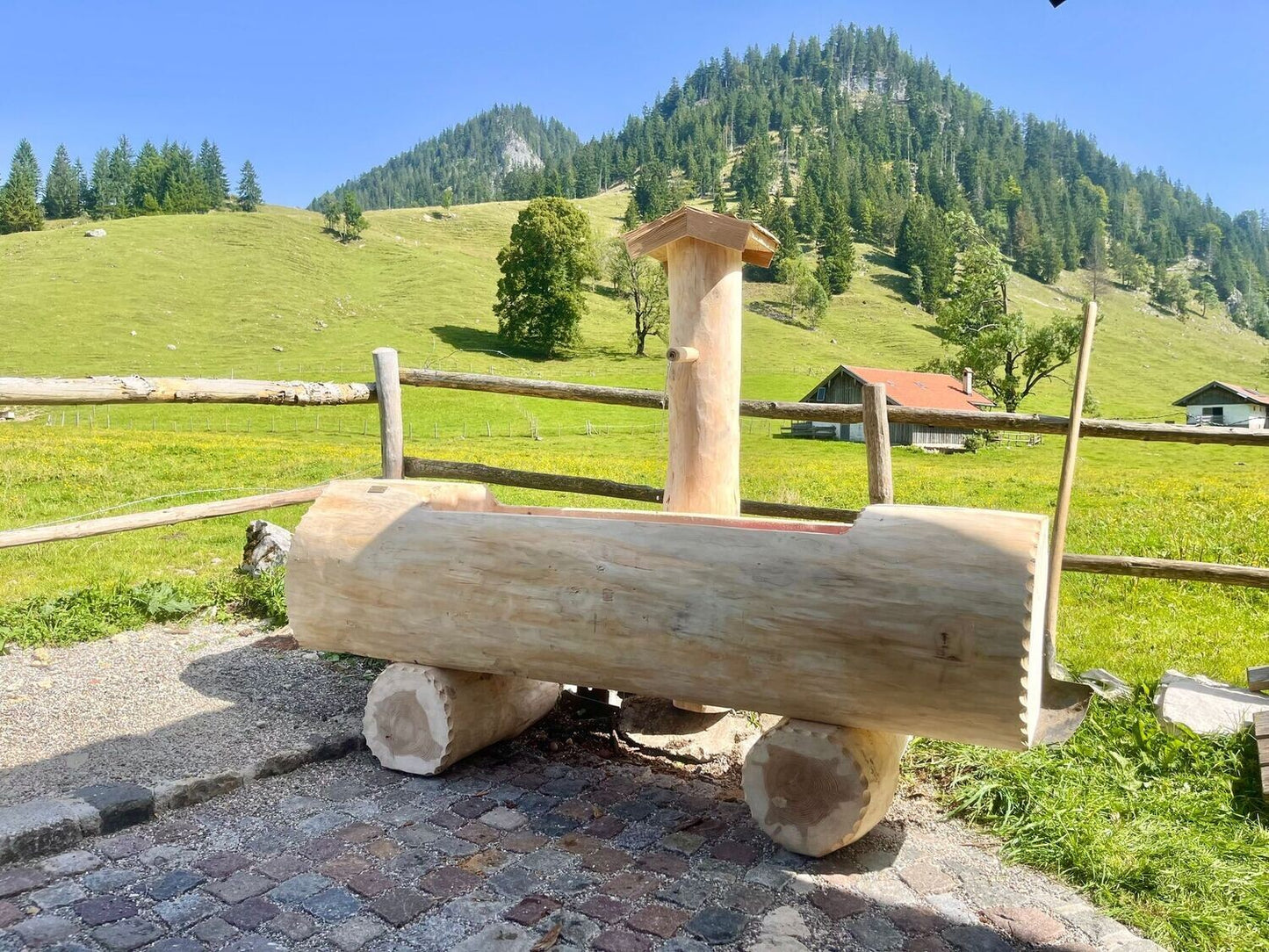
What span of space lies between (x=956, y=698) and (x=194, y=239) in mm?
66284

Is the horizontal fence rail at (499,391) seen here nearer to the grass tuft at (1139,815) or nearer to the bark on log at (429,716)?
the grass tuft at (1139,815)

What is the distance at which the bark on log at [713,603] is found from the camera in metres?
2.12

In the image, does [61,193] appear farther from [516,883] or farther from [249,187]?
[516,883]

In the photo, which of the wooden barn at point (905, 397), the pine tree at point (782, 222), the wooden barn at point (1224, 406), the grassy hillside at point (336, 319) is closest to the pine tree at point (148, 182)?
the grassy hillside at point (336, 319)

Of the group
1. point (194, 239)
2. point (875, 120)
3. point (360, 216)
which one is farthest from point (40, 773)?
point (875, 120)

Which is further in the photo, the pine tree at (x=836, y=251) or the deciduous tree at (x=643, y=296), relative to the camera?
the pine tree at (x=836, y=251)

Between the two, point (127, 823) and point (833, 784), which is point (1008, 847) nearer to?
point (833, 784)

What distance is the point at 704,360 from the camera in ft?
11.0

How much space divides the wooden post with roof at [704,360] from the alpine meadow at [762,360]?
130 centimetres

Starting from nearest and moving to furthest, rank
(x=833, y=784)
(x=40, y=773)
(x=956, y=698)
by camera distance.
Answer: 1. (x=956, y=698)
2. (x=833, y=784)
3. (x=40, y=773)

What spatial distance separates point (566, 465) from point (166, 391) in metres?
11.0

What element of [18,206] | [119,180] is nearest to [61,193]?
[119,180]

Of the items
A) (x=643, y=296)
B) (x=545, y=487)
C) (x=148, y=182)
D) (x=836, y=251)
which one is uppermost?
(x=148, y=182)

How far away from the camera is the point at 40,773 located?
2.88 m
